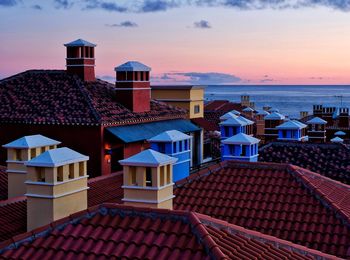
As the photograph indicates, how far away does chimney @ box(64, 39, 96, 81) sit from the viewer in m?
27.0

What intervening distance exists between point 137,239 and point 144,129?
1698cm

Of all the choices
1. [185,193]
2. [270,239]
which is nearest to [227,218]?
[185,193]

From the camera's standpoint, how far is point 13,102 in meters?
25.9

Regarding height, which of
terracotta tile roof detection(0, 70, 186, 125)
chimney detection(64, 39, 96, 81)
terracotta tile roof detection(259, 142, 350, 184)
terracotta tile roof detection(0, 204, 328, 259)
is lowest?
terracotta tile roof detection(259, 142, 350, 184)

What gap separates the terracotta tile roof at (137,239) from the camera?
8.21m

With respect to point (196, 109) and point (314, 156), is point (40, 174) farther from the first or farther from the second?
point (196, 109)

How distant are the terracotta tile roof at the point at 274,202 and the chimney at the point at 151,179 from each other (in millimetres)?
2420

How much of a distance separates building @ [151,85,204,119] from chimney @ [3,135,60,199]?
2112cm

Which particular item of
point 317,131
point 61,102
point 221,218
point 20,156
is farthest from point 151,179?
point 317,131

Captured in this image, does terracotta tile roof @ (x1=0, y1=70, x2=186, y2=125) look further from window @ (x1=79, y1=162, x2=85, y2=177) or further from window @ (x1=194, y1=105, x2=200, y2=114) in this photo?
window @ (x1=79, y1=162, x2=85, y2=177)

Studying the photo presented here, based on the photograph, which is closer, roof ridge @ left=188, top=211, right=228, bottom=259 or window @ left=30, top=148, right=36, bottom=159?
roof ridge @ left=188, top=211, right=228, bottom=259

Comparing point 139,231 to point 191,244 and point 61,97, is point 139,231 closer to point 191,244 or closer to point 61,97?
point 191,244

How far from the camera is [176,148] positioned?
→ 1659 centimetres

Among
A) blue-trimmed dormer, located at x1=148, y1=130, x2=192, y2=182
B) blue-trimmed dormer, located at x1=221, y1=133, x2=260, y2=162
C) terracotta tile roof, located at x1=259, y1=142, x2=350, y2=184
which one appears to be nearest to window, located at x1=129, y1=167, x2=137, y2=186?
blue-trimmed dormer, located at x1=148, y1=130, x2=192, y2=182
